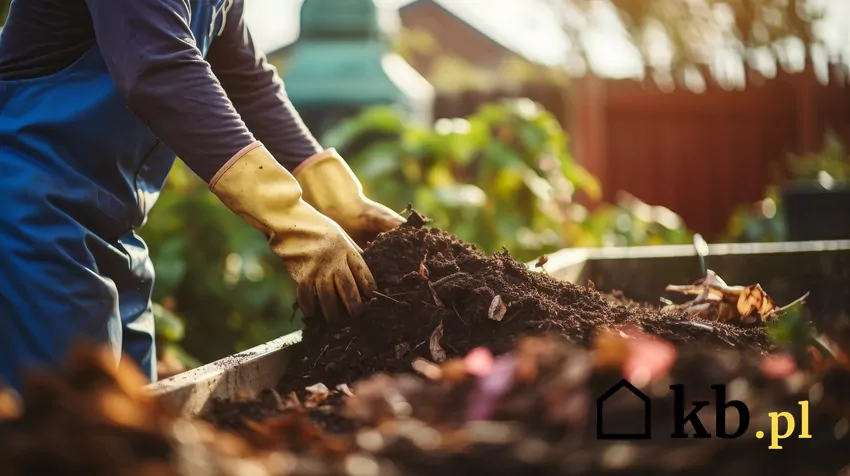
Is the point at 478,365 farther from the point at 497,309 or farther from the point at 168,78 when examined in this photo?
the point at 168,78

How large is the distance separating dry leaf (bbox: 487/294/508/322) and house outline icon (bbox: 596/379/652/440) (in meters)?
0.67

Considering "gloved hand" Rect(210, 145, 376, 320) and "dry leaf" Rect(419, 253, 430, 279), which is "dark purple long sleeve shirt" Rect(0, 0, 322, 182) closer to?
"gloved hand" Rect(210, 145, 376, 320)

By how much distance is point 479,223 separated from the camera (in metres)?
4.31

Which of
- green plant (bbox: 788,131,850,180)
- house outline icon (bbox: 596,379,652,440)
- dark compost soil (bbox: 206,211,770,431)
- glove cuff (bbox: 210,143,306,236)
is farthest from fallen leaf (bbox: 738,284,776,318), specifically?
green plant (bbox: 788,131,850,180)

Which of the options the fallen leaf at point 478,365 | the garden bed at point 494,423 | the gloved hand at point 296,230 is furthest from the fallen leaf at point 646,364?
the gloved hand at point 296,230

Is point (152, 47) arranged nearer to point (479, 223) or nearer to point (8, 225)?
point (8, 225)

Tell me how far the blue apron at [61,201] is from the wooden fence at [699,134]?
7260mm

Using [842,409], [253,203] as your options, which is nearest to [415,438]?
[842,409]

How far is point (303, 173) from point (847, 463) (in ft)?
4.68

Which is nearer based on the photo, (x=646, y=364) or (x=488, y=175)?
(x=646, y=364)

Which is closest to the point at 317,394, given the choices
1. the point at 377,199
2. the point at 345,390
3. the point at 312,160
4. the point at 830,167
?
the point at 345,390

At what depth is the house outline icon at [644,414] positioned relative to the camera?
2.40 feet

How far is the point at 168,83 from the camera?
4.85ft

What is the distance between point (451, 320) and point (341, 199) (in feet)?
1.96
